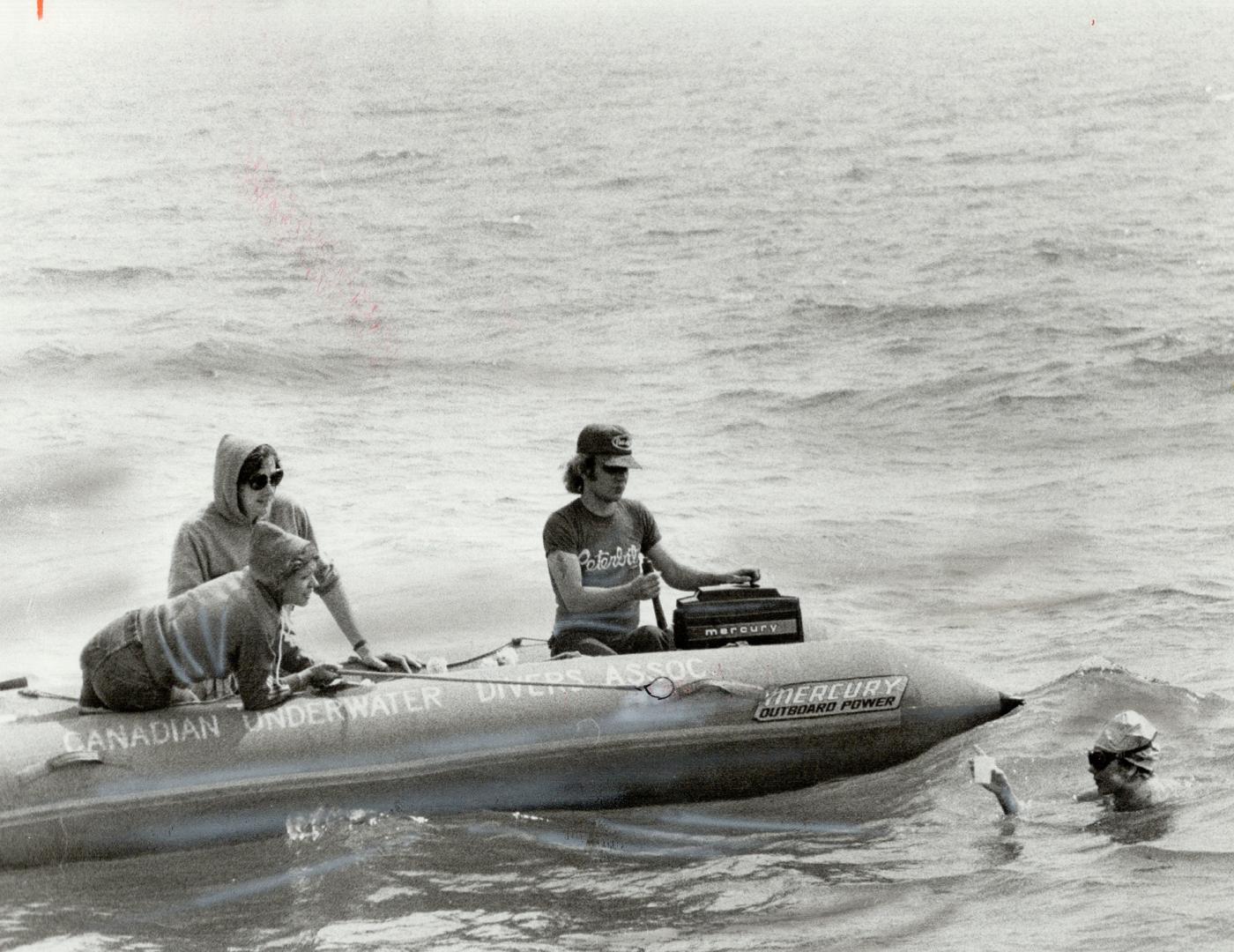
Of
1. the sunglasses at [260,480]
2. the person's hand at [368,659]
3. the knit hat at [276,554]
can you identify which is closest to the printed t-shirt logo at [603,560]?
the person's hand at [368,659]

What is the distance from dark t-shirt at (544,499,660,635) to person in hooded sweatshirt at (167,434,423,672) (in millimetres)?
984

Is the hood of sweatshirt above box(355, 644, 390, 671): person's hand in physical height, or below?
above

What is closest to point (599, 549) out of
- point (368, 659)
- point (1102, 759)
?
point (368, 659)

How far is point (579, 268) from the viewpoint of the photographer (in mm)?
20312

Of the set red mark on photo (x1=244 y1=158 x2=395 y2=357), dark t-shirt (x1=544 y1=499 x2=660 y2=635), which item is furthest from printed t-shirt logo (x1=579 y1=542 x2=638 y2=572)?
red mark on photo (x1=244 y1=158 x2=395 y2=357)

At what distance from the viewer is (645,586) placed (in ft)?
21.2

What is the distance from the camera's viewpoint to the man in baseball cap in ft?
21.5

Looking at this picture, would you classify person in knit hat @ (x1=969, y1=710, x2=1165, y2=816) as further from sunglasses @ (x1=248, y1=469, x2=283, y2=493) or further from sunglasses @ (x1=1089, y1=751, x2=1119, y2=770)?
sunglasses @ (x1=248, y1=469, x2=283, y2=493)

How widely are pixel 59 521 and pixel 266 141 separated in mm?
15392

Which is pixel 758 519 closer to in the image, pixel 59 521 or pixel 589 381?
pixel 589 381

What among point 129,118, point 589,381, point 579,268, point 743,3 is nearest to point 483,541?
point 589,381

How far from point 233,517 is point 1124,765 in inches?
141

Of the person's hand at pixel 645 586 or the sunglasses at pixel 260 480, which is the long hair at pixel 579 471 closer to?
the person's hand at pixel 645 586

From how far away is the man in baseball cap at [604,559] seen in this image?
6551 millimetres
